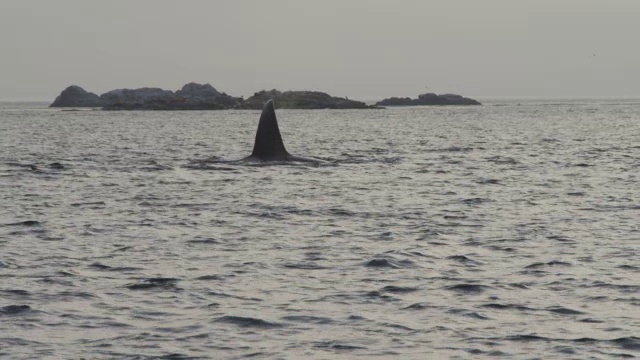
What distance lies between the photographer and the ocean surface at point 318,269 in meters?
11.1

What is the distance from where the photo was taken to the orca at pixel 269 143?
33.8 m

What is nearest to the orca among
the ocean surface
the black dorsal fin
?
the black dorsal fin

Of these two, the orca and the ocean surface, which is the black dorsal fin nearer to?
the orca

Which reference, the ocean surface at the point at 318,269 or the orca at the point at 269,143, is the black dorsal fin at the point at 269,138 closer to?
the orca at the point at 269,143

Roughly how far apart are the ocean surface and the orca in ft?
8.18

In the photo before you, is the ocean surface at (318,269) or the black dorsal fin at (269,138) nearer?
the ocean surface at (318,269)

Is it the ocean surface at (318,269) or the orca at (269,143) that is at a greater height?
the orca at (269,143)

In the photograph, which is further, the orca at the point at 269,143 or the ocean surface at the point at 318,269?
the orca at the point at 269,143

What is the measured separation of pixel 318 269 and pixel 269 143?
22.2 meters

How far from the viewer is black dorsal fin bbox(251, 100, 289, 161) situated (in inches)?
1329

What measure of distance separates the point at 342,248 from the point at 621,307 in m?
5.99

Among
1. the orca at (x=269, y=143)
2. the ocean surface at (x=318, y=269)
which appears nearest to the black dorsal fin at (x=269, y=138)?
the orca at (x=269, y=143)

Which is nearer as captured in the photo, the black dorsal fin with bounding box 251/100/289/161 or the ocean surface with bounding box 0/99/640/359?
the ocean surface with bounding box 0/99/640/359

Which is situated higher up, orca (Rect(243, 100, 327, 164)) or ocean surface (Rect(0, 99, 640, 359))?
orca (Rect(243, 100, 327, 164))
